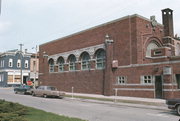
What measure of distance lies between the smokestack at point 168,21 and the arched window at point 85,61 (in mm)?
12698

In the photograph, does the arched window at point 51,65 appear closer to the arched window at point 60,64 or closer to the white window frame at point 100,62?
the arched window at point 60,64

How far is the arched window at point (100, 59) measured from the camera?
100ft

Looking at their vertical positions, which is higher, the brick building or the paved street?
the brick building

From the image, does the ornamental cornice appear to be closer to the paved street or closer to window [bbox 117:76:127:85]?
window [bbox 117:76:127:85]

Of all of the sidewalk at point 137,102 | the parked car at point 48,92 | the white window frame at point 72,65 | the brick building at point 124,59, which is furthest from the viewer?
the white window frame at point 72,65

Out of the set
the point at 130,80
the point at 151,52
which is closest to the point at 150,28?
the point at 151,52

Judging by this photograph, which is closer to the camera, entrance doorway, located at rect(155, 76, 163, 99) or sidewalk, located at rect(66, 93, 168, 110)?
sidewalk, located at rect(66, 93, 168, 110)

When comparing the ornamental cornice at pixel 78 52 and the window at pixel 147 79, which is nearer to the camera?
the window at pixel 147 79

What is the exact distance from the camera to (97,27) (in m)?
31.8

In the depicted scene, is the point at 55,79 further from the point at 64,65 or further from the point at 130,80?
the point at 130,80

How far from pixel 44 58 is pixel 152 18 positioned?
23116 mm

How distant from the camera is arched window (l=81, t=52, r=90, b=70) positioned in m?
33.4

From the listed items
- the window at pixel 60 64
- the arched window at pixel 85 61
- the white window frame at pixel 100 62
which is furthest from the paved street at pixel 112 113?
the window at pixel 60 64

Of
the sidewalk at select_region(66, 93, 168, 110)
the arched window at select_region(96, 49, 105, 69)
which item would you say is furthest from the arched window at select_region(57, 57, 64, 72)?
the sidewalk at select_region(66, 93, 168, 110)
